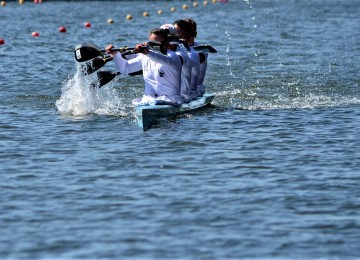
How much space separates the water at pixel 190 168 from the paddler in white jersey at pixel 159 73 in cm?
53

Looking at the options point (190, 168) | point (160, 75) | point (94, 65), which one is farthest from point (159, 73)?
point (190, 168)

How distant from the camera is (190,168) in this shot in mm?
12234

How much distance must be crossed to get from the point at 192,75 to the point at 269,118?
7.03ft

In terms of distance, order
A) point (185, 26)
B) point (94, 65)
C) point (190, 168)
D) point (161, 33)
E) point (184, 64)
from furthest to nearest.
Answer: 1. point (185, 26)
2. point (94, 65)
3. point (184, 64)
4. point (161, 33)
5. point (190, 168)

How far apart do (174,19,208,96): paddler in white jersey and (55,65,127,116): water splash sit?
1.56 m

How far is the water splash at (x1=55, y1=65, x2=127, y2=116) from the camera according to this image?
1688 centimetres

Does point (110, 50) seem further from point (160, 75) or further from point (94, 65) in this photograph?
point (94, 65)

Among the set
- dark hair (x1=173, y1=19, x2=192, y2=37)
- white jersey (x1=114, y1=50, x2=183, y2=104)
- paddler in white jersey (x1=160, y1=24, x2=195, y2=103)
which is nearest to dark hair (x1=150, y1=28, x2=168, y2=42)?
white jersey (x1=114, y1=50, x2=183, y2=104)

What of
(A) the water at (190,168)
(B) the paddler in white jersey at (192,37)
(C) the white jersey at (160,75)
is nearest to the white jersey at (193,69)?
(B) the paddler in white jersey at (192,37)

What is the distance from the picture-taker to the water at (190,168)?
9.19 metres

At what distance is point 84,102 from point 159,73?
201 centimetres

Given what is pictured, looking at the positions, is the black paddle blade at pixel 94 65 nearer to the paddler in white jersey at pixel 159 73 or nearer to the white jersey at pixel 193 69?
the paddler in white jersey at pixel 159 73

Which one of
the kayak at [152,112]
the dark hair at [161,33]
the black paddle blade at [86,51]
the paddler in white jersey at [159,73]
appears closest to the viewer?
the kayak at [152,112]

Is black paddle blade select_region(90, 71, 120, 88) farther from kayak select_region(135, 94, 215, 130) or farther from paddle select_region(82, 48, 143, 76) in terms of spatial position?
kayak select_region(135, 94, 215, 130)
